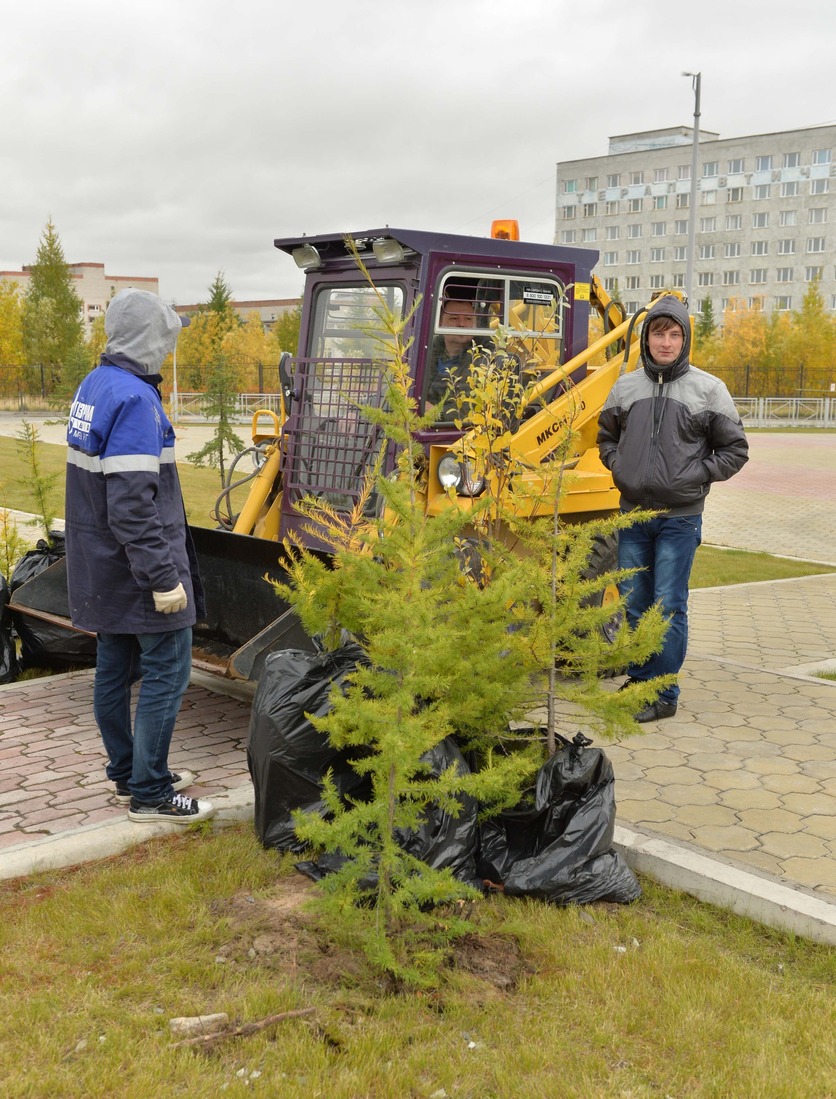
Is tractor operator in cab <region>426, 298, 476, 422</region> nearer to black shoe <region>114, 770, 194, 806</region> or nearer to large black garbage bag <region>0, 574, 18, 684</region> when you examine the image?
black shoe <region>114, 770, 194, 806</region>

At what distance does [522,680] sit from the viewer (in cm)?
376

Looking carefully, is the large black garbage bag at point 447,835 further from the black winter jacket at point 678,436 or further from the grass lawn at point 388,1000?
the black winter jacket at point 678,436

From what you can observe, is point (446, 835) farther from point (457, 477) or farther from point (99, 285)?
point (99, 285)

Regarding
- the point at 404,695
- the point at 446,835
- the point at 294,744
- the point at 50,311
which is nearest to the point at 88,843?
the point at 294,744

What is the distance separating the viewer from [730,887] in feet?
11.8

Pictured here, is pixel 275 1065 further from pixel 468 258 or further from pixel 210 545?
pixel 468 258

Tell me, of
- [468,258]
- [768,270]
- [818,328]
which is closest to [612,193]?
[768,270]

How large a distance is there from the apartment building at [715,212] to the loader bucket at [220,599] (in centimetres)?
7642

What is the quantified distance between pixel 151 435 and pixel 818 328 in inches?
2118

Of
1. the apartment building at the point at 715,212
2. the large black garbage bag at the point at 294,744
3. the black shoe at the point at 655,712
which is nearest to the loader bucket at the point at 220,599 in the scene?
the large black garbage bag at the point at 294,744

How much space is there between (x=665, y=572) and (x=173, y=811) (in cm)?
278

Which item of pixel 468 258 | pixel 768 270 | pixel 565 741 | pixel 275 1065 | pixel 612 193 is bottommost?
pixel 275 1065

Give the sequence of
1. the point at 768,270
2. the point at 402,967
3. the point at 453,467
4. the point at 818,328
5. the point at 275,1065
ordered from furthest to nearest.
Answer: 1. the point at 768,270
2. the point at 818,328
3. the point at 453,467
4. the point at 402,967
5. the point at 275,1065

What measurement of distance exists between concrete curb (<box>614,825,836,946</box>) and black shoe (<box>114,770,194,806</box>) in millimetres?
1841
